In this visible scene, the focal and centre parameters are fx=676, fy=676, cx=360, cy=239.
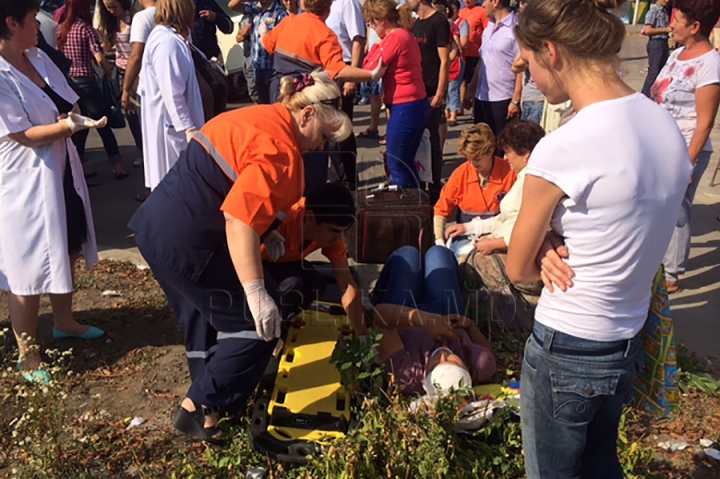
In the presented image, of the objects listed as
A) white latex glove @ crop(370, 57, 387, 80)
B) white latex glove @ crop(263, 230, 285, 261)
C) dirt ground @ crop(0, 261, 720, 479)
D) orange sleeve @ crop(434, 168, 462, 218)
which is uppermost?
white latex glove @ crop(370, 57, 387, 80)

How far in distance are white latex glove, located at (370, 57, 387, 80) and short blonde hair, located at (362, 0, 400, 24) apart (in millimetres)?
359

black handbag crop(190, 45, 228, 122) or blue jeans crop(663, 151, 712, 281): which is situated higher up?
black handbag crop(190, 45, 228, 122)

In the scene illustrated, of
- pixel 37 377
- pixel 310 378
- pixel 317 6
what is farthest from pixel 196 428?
pixel 317 6

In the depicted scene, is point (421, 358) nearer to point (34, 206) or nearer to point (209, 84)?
point (34, 206)

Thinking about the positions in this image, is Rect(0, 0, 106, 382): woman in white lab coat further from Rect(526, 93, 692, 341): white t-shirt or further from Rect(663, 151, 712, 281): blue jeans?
Rect(663, 151, 712, 281): blue jeans

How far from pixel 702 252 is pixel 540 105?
178 cm

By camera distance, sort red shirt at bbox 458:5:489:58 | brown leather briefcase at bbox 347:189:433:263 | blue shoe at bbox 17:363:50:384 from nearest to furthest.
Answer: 1. blue shoe at bbox 17:363:50:384
2. brown leather briefcase at bbox 347:189:433:263
3. red shirt at bbox 458:5:489:58

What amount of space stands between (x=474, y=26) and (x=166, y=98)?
6216 millimetres

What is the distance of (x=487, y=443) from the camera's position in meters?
2.92

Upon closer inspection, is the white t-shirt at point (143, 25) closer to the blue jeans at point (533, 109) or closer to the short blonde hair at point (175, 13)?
the short blonde hair at point (175, 13)

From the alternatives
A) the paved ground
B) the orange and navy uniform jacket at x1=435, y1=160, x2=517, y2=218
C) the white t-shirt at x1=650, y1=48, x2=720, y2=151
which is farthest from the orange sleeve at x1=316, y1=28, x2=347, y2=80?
the white t-shirt at x1=650, y1=48, x2=720, y2=151

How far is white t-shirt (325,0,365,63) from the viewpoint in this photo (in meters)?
6.37

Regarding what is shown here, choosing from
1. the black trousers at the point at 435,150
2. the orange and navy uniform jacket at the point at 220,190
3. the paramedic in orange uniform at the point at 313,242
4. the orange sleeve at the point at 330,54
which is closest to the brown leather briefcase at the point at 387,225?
the orange sleeve at the point at 330,54

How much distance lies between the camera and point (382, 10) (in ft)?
17.9
